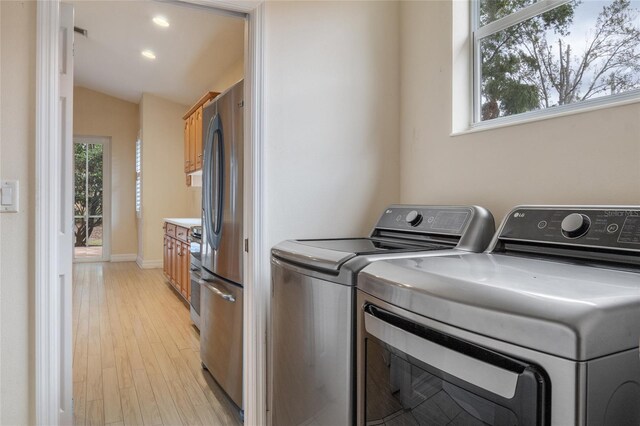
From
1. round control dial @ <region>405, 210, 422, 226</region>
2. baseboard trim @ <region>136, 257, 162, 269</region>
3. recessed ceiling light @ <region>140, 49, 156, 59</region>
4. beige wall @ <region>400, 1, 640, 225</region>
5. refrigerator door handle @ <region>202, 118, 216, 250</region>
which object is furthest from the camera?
baseboard trim @ <region>136, 257, 162, 269</region>

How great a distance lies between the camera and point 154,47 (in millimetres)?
4801

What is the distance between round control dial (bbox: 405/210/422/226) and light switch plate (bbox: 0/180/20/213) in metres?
1.55

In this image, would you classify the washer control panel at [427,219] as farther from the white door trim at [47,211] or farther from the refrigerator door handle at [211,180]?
the white door trim at [47,211]

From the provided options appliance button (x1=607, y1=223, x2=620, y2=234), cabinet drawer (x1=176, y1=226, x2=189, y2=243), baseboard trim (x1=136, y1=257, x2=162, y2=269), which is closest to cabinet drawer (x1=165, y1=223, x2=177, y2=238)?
cabinet drawer (x1=176, y1=226, x2=189, y2=243)

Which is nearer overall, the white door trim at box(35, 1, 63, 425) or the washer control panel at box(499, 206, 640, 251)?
the washer control panel at box(499, 206, 640, 251)

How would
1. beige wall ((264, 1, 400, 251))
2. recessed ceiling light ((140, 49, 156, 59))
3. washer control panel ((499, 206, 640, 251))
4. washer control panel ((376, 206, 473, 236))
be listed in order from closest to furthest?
washer control panel ((499, 206, 640, 251)) → washer control panel ((376, 206, 473, 236)) → beige wall ((264, 1, 400, 251)) → recessed ceiling light ((140, 49, 156, 59))

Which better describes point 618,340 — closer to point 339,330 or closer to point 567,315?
point 567,315

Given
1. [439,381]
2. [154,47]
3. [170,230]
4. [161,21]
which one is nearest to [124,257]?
[170,230]

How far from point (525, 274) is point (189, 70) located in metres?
5.31

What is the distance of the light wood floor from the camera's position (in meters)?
2.20

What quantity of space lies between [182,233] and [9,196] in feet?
9.52

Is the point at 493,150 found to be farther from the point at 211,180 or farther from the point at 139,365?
the point at 139,365

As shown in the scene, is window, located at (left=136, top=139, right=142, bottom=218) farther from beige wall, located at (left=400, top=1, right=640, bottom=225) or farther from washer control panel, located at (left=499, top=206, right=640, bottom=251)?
washer control panel, located at (left=499, top=206, right=640, bottom=251)

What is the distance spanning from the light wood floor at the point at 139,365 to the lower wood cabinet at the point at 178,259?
8.1 inches
